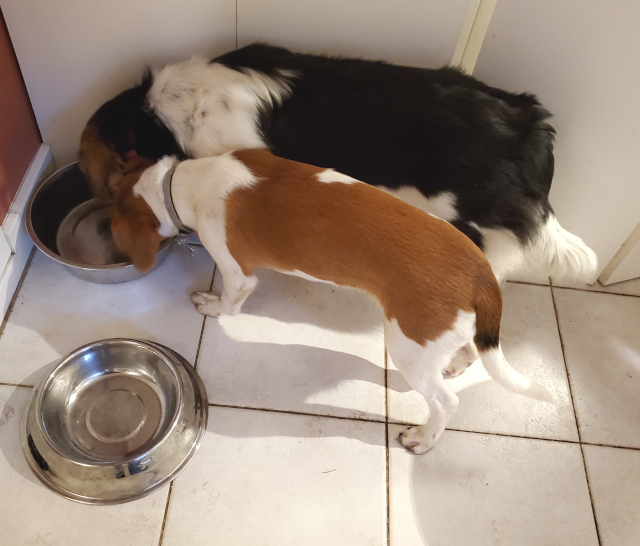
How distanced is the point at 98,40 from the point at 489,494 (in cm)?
184

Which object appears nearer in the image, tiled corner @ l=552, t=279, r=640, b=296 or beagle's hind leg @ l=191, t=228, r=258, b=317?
Answer: beagle's hind leg @ l=191, t=228, r=258, b=317

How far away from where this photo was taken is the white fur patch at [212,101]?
1552 mm

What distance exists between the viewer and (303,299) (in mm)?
1888

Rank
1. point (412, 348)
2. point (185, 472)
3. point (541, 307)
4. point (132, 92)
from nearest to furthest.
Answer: point (412, 348)
point (185, 472)
point (132, 92)
point (541, 307)

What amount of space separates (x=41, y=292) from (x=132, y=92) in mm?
754

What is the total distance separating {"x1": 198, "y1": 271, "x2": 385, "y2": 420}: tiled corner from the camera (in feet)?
5.42

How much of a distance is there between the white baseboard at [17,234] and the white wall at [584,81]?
5.18ft

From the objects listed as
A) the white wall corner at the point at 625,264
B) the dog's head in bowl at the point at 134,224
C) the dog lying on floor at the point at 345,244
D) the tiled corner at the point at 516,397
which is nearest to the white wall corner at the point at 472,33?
the dog lying on floor at the point at 345,244

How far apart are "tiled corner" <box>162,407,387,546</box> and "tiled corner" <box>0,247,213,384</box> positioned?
34 centimetres

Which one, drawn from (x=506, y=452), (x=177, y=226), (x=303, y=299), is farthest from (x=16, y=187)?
(x=506, y=452)

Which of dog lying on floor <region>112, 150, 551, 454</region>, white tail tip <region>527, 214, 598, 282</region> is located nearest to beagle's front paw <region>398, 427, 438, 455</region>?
dog lying on floor <region>112, 150, 551, 454</region>

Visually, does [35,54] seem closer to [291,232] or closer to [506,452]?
[291,232]

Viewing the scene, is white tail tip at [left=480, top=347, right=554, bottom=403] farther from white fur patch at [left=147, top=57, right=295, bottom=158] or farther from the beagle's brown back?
white fur patch at [left=147, top=57, right=295, bottom=158]

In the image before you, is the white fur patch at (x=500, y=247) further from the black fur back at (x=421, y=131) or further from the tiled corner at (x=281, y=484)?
the tiled corner at (x=281, y=484)
